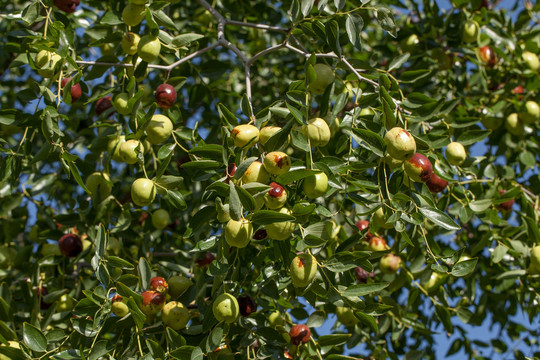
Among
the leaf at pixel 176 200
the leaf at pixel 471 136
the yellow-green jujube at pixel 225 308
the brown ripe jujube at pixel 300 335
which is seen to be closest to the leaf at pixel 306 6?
the leaf at pixel 176 200

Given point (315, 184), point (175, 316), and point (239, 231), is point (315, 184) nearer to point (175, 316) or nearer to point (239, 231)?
point (239, 231)

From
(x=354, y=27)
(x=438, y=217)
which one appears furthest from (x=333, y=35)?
(x=438, y=217)

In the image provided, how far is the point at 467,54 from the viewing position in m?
3.04

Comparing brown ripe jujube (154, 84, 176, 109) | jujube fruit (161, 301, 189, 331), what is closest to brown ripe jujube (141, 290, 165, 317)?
jujube fruit (161, 301, 189, 331)

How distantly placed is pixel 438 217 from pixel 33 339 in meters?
1.39

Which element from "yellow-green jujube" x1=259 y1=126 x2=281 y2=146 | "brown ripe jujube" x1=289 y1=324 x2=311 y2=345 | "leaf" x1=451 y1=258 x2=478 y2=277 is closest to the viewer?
"yellow-green jujube" x1=259 y1=126 x2=281 y2=146

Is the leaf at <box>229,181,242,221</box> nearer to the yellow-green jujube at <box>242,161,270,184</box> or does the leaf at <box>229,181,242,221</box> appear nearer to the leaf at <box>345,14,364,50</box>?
the yellow-green jujube at <box>242,161,270,184</box>

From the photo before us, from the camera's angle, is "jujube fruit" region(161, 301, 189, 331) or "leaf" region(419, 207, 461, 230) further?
"jujube fruit" region(161, 301, 189, 331)

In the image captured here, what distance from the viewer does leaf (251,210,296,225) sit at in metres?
1.55

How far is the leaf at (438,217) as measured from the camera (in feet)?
6.02

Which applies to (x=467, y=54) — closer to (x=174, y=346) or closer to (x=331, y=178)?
(x=331, y=178)

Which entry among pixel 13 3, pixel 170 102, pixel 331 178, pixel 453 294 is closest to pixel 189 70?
pixel 170 102

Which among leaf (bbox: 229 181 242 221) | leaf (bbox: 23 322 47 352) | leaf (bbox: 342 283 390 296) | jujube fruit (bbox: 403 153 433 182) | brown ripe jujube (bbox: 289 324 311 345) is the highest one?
leaf (bbox: 229 181 242 221)

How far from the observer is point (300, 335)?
2035 millimetres
